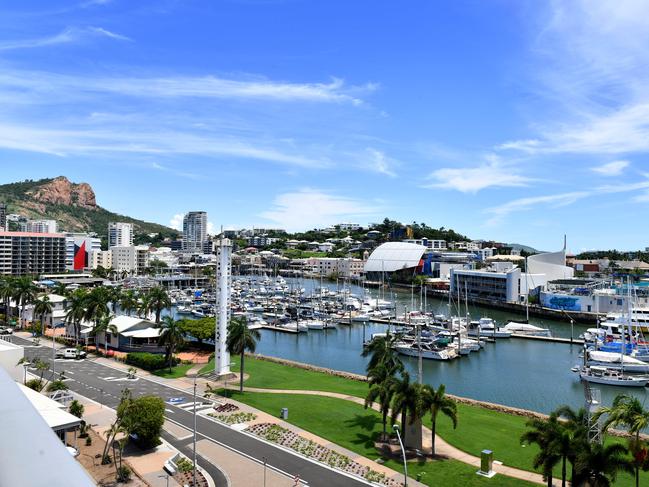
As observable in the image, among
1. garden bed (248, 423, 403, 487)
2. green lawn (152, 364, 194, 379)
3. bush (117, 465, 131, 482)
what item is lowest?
garden bed (248, 423, 403, 487)

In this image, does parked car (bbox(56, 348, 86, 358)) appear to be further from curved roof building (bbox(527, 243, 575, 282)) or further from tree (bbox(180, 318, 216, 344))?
curved roof building (bbox(527, 243, 575, 282))

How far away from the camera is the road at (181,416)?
944 inches

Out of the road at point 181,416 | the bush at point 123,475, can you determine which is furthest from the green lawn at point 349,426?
the bush at point 123,475

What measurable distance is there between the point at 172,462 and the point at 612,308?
8726 cm

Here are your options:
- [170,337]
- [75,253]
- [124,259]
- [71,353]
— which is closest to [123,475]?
[170,337]

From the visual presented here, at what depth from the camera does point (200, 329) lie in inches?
2136

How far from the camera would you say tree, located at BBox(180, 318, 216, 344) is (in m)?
53.9

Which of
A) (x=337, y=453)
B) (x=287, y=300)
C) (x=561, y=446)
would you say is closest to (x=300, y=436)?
(x=337, y=453)

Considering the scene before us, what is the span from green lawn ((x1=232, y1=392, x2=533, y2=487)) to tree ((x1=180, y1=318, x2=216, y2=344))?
16927mm

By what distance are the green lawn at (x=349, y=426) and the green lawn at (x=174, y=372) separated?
333 inches

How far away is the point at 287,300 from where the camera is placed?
107 metres

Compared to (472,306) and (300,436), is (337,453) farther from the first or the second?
(472,306)

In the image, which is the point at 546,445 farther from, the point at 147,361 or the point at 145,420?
the point at 147,361

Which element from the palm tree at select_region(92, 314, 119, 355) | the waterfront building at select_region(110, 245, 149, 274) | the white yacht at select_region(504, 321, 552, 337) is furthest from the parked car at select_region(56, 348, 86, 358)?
the waterfront building at select_region(110, 245, 149, 274)
